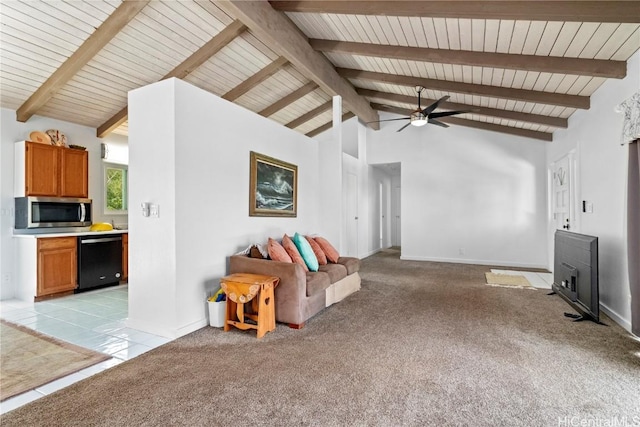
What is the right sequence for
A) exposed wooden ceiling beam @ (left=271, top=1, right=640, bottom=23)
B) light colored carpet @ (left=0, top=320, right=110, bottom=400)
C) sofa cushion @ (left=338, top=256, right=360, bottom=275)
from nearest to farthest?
light colored carpet @ (left=0, top=320, right=110, bottom=400) < exposed wooden ceiling beam @ (left=271, top=1, right=640, bottom=23) < sofa cushion @ (left=338, top=256, right=360, bottom=275)

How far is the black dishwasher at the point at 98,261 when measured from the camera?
15.3ft

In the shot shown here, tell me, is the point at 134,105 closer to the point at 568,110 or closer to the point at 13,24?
the point at 13,24

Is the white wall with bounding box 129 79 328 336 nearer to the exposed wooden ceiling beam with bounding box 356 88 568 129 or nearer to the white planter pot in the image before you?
the white planter pot

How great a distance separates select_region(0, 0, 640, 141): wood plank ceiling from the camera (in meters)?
2.97

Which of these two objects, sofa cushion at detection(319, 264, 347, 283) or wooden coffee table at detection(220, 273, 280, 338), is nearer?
wooden coffee table at detection(220, 273, 280, 338)

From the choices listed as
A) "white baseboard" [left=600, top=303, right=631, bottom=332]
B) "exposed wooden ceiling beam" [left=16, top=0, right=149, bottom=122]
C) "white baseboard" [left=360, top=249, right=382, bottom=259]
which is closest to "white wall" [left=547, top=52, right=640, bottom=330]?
"white baseboard" [left=600, top=303, right=631, bottom=332]

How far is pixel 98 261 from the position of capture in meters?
4.84

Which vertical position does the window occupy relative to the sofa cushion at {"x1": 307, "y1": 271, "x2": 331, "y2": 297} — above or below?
above

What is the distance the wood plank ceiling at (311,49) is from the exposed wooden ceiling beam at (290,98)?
1.74 ft

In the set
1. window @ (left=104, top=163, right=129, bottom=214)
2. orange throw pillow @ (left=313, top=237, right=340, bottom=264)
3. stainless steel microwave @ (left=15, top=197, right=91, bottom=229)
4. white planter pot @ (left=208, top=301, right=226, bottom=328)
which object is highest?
window @ (left=104, top=163, right=129, bottom=214)

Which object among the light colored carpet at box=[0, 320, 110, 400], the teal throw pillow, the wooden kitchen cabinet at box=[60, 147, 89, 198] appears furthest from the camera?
the wooden kitchen cabinet at box=[60, 147, 89, 198]

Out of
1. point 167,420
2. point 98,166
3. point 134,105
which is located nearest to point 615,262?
point 167,420

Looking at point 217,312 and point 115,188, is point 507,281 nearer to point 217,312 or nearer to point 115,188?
point 217,312

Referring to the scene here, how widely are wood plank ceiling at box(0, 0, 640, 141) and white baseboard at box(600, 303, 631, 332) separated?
95.8 inches
